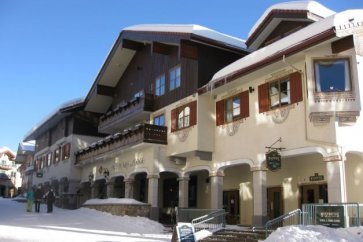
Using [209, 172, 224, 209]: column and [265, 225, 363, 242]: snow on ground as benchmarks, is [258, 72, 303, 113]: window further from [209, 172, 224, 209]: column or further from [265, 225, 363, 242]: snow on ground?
[265, 225, 363, 242]: snow on ground

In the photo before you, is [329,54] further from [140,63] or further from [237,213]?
[140,63]

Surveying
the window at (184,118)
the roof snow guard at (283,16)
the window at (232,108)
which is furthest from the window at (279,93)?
the window at (184,118)

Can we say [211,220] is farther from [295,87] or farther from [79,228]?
[295,87]

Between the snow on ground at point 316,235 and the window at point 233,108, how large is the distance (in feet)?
28.7

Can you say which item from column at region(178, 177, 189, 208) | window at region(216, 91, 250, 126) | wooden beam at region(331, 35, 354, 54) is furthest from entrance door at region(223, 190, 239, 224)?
wooden beam at region(331, 35, 354, 54)

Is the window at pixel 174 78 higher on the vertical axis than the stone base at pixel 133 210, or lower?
higher

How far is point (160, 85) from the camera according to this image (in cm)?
2861

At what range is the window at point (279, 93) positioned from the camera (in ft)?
63.8

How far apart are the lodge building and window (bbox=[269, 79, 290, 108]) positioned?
0.16ft

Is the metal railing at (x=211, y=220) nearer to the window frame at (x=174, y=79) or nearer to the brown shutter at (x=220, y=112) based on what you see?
the brown shutter at (x=220, y=112)

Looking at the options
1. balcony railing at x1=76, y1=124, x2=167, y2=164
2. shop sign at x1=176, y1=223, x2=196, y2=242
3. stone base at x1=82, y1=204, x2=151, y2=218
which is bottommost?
shop sign at x1=176, y1=223, x2=196, y2=242

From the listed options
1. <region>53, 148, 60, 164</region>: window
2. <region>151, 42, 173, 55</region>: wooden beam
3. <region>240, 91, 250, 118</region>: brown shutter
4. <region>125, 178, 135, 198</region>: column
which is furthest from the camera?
<region>53, 148, 60, 164</region>: window

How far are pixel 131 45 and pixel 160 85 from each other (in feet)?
15.9

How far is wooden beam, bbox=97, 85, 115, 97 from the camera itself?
36.0 metres
